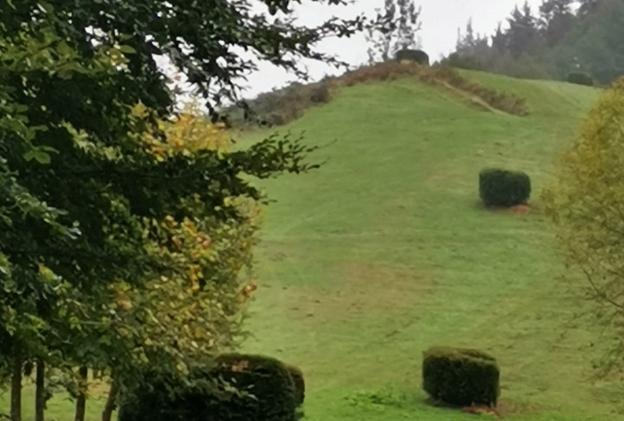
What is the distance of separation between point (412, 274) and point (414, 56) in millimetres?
41350

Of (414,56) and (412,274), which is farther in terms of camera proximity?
(414,56)

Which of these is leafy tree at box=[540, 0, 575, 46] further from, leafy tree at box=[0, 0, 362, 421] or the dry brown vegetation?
leafy tree at box=[0, 0, 362, 421]

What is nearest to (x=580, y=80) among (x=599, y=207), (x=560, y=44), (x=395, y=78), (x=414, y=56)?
(x=414, y=56)

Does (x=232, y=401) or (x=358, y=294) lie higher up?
(x=232, y=401)

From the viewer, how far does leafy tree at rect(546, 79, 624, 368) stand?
18.2 metres

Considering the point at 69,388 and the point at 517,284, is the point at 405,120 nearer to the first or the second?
the point at 517,284

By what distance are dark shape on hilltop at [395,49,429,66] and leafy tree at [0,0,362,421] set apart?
6748 centimetres

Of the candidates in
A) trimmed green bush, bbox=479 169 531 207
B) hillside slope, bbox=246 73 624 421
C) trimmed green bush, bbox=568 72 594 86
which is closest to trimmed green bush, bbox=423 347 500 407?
hillside slope, bbox=246 73 624 421

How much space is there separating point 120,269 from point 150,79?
4.76 feet

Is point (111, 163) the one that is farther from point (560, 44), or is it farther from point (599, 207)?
point (560, 44)

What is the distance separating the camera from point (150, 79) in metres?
7.57

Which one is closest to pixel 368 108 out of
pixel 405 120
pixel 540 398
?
pixel 405 120

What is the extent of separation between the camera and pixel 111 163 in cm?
708

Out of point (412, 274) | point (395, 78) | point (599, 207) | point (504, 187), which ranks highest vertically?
point (395, 78)
